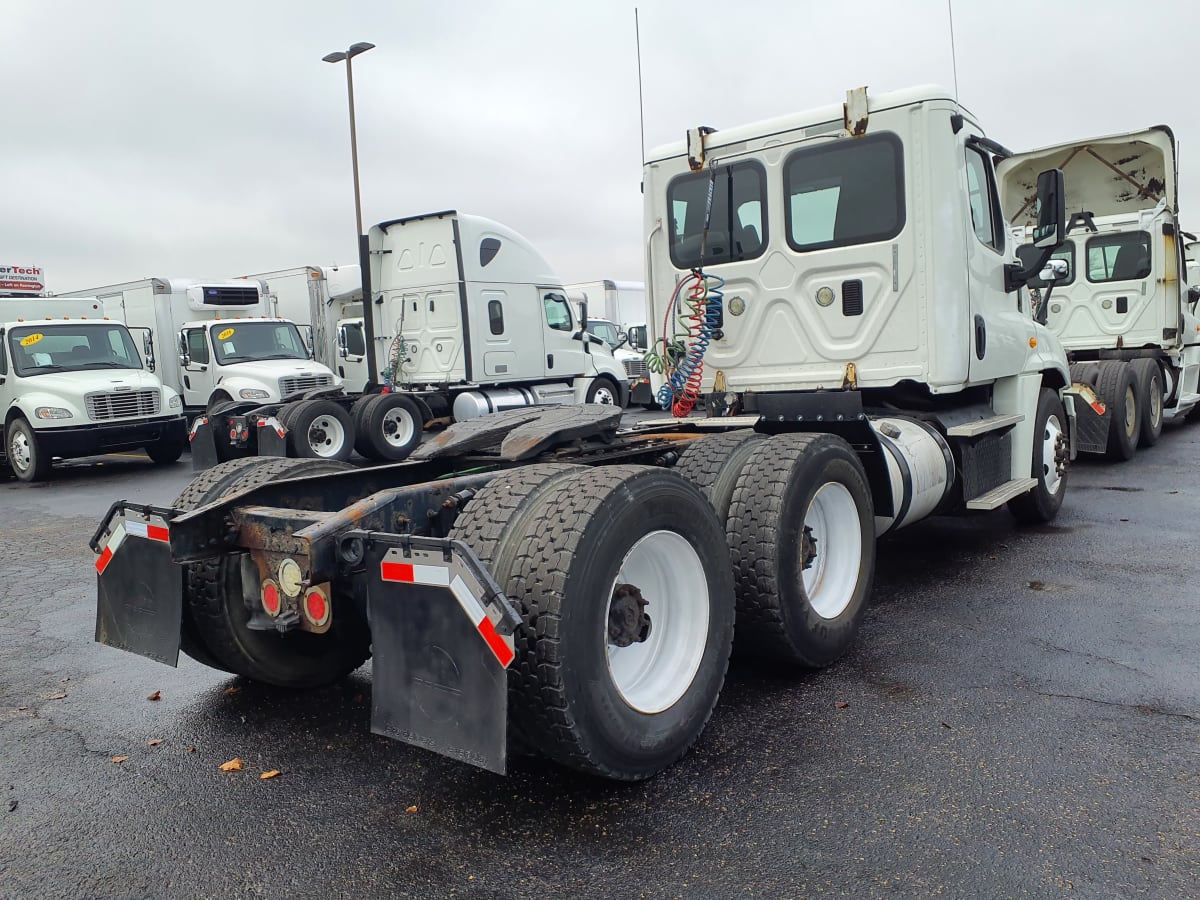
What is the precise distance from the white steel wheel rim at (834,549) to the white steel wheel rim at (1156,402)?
→ 873 cm

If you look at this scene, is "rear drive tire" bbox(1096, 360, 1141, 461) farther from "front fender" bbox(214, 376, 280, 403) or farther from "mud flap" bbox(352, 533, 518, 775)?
"front fender" bbox(214, 376, 280, 403)

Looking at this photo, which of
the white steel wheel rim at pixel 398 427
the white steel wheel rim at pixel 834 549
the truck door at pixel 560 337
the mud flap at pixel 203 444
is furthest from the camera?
the truck door at pixel 560 337

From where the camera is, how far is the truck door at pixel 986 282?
5789 millimetres

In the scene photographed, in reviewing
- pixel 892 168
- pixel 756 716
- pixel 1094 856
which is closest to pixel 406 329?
pixel 892 168

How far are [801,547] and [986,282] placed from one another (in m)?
3.09

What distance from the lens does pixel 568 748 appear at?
271cm

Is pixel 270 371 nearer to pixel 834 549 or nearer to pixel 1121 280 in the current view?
pixel 1121 280

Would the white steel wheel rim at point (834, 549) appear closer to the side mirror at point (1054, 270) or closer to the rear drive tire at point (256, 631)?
the rear drive tire at point (256, 631)

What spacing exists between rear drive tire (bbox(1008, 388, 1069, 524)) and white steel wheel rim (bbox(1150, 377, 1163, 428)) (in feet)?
16.2

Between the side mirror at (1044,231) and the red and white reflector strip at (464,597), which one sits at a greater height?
the side mirror at (1044,231)

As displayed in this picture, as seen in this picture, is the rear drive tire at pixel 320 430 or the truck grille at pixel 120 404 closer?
the rear drive tire at pixel 320 430

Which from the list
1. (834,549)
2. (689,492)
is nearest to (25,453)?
(834,549)

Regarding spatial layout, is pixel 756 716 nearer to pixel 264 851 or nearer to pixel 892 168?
pixel 264 851

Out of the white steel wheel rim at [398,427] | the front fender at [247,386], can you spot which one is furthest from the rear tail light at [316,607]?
the front fender at [247,386]
